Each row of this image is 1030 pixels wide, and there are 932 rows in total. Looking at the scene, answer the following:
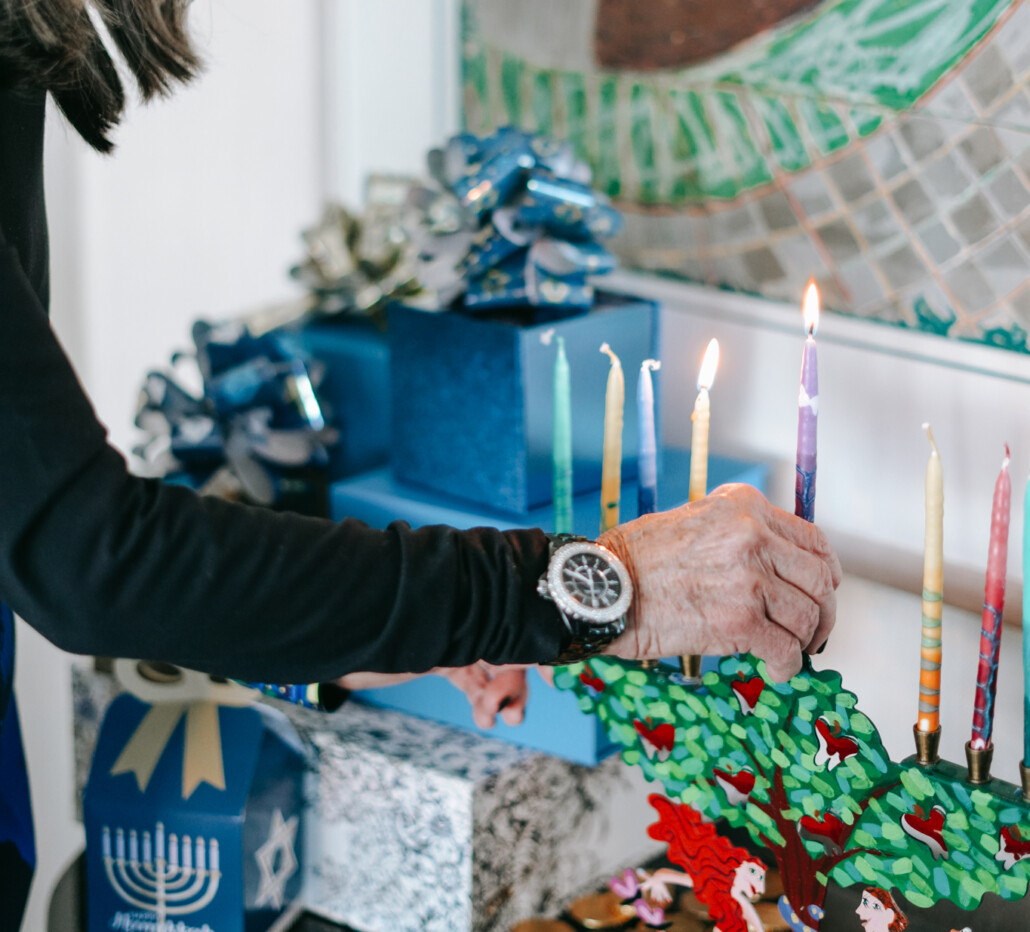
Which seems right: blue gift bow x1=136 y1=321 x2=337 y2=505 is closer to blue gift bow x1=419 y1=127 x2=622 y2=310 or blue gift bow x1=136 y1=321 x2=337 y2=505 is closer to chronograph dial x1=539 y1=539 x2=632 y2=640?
blue gift bow x1=419 y1=127 x2=622 y2=310

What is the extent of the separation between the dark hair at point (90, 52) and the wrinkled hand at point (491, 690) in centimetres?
41

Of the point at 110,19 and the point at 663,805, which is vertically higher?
the point at 110,19

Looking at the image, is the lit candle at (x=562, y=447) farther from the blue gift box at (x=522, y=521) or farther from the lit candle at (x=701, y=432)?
the lit candle at (x=701, y=432)

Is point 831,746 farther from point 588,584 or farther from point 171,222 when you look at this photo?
point 171,222

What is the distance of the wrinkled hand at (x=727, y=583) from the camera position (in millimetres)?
601

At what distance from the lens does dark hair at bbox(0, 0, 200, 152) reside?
22.3 inches

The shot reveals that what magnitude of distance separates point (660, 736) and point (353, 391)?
0.51 m

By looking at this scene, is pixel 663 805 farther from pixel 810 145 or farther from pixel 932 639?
pixel 810 145

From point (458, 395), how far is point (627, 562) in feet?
0.97

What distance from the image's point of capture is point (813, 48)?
88 centimetres

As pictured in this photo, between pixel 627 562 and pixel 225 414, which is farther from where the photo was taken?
pixel 225 414

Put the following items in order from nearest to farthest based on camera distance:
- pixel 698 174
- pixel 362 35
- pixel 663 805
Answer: pixel 663 805 < pixel 698 174 < pixel 362 35

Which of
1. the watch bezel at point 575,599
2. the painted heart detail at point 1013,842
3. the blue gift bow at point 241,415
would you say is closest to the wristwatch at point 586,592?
the watch bezel at point 575,599

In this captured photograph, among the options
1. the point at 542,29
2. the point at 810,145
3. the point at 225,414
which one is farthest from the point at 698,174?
the point at 225,414
